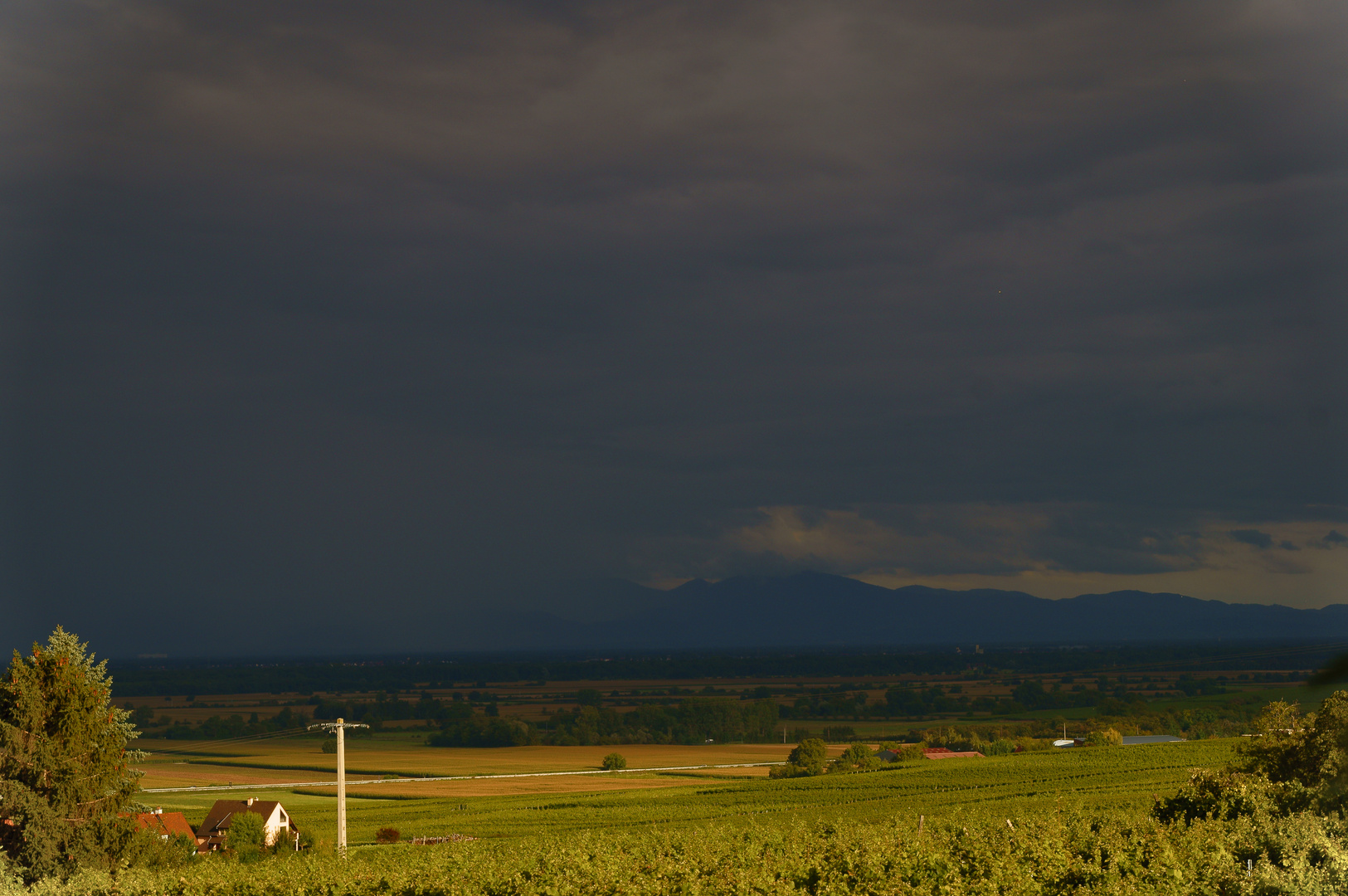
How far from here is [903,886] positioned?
25922mm

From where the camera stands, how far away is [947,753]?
356ft

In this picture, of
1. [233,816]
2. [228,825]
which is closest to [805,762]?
[228,825]

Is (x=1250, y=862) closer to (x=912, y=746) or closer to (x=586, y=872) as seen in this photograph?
(x=586, y=872)

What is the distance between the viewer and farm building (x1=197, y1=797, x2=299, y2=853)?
55188 millimetres

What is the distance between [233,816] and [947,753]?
7240 cm

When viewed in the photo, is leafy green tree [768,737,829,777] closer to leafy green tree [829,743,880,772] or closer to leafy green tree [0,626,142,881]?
leafy green tree [829,743,880,772]

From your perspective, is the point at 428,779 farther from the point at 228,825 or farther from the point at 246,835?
the point at 246,835

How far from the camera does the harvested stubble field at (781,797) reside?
6138cm

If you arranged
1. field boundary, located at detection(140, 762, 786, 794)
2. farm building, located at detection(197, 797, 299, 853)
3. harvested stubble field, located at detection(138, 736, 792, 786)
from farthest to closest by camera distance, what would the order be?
1. harvested stubble field, located at detection(138, 736, 792, 786)
2. field boundary, located at detection(140, 762, 786, 794)
3. farm building, located at detection(197, 797, 299, 853)

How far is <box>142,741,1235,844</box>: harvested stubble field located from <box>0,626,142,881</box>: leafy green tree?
30460 mm

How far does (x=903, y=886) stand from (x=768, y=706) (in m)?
156

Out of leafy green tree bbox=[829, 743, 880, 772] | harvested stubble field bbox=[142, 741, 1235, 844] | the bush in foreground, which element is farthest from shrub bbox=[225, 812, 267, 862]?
leafy green tree bbox=[829, 743, 880, 772]

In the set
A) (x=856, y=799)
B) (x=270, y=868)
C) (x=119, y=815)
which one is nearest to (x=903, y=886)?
(x=270, y=868)

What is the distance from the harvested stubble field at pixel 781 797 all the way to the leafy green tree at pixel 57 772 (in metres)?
30.5
